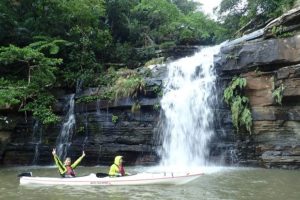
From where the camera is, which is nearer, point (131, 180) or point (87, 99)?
point (131, 180)

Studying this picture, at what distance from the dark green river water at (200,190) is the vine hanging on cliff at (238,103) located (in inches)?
99.3

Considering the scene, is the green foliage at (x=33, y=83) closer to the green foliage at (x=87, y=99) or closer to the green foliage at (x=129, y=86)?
the green foliage at (x=87, y=99)

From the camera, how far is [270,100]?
16500 mm

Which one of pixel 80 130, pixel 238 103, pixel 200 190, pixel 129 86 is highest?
pixel 129 86

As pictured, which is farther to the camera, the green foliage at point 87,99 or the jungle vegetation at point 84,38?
the green foliage at point 87,99

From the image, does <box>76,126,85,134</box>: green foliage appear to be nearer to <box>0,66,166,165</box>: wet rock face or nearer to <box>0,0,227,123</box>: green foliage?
<box>0,66,166,165</box>: wet rock face

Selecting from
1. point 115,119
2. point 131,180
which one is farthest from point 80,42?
point 131,180

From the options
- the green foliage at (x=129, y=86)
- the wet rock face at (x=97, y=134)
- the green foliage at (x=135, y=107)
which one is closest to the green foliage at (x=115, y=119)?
the wet rock face at (x=97, y=134)

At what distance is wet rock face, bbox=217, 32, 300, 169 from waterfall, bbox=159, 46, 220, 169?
995 mm

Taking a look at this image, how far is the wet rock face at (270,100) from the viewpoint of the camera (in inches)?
628

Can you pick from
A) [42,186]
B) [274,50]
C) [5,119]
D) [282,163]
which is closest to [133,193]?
[42,186]

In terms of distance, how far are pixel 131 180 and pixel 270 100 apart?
270 inches

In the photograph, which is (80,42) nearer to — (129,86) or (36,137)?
(129,86)

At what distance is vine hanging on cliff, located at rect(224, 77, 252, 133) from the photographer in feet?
54.0
